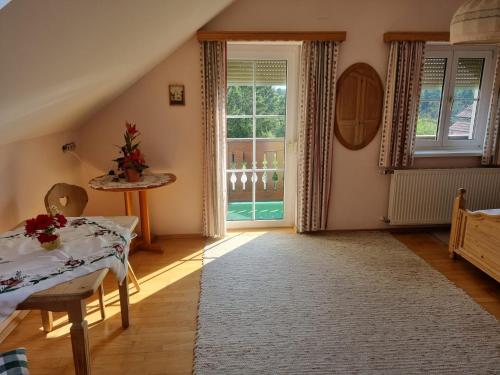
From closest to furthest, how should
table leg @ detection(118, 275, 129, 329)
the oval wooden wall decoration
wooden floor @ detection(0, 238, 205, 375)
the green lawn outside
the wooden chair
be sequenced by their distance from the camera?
wooden floor @ detection(0, 238, 205, 375) < table leg @ detection(118, 275, 129, 329) < the wooden chair < the oval wooden wall decoration < the green lawn outside

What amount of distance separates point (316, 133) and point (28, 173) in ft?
8.25

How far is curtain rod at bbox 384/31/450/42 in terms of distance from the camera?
3418 millimetres

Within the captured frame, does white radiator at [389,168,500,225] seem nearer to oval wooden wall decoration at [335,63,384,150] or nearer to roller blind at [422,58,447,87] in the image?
oval wooden wall decoration at [335,63,384,150]

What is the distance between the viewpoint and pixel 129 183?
3.08m

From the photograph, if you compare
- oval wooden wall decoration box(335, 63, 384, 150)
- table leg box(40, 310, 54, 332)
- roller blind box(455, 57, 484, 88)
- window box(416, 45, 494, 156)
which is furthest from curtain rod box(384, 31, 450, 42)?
table leg box(40, 310, 54, 332)

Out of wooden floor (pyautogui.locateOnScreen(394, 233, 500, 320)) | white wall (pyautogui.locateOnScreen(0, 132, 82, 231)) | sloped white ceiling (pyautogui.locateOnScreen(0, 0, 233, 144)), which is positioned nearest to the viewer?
sloped white ceiling (pyautogui.locateOnScreen(0, 0, 233, 144))

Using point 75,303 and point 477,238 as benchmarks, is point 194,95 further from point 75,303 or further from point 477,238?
point 477,238

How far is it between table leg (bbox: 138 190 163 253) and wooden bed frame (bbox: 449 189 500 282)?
8.81ft

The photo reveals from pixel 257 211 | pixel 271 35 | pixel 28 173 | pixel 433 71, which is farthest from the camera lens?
pixel 257 211

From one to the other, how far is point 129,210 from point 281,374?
6.65ft

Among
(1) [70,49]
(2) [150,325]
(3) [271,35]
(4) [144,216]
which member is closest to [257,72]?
(3) [271,35]

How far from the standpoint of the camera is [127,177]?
3.15m

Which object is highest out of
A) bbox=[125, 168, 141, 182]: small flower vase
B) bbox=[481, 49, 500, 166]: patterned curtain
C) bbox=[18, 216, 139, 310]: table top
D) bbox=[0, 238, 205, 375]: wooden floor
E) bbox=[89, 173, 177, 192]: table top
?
bbox=[481, 49, 500, 166]: patterned curtain

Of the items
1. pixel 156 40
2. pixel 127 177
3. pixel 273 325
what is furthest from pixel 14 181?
pixel 273 325
